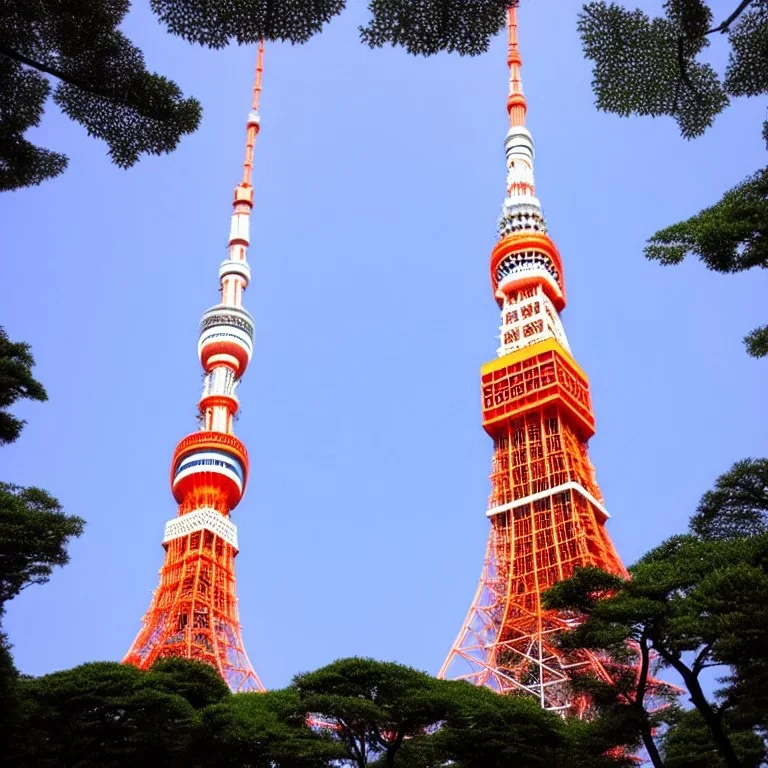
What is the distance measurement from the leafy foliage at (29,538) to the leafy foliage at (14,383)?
1715 mm

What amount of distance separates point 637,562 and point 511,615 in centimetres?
2606

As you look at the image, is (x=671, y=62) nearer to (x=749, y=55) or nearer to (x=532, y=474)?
(x=749, y=55)

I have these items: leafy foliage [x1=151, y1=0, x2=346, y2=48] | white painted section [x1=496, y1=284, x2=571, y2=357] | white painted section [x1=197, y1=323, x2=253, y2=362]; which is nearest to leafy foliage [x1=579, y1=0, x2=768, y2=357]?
leafy foliage [x1=151, y1=0, x2=346, y2=48]

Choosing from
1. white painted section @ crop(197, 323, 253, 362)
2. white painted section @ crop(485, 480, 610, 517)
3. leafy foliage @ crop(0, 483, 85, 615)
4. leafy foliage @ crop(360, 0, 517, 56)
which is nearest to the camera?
leafy foliage @ crop(360, 0, 517, 56)

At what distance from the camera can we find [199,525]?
5319cm

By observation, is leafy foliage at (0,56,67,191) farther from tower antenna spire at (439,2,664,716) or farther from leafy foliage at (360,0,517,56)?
tower antenna spire at (439,2,664,716)

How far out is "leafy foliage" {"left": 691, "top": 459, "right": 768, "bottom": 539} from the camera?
50.1 feet

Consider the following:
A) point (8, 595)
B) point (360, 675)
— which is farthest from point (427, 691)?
point (8, 595)

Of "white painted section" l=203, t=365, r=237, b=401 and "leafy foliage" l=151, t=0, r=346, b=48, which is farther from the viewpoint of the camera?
"white painted section" l=203, t=365, r=237, b=401

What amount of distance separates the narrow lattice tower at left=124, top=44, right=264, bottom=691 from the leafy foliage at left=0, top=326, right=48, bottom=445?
3309 cm

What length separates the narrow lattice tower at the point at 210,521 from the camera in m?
49.2

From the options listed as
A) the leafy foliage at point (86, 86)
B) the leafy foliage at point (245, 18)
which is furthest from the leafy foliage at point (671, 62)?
the leafy foliage at point (86, 86)

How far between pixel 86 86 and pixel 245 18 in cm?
182

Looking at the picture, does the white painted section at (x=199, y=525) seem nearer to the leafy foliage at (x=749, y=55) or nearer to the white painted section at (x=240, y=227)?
the white painted section at (x=240, y=227)
